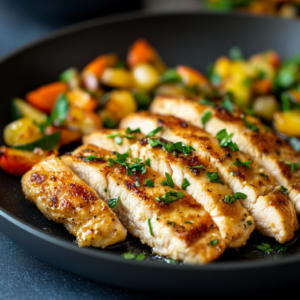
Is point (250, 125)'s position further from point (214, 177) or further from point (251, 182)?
point (214, 177)

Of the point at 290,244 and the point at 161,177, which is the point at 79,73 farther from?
the point at 290,244

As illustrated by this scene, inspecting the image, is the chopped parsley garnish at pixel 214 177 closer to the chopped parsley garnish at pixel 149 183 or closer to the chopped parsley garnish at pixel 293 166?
the chopped parsley garnish at pixel 149 183

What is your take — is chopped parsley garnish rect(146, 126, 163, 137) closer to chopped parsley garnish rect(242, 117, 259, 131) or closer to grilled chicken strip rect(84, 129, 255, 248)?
grilled chicken strip rect(84, 129, 255, 248)

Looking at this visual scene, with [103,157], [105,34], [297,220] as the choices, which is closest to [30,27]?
[105,34]

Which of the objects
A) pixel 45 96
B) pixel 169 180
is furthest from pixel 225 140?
pixel 45 96

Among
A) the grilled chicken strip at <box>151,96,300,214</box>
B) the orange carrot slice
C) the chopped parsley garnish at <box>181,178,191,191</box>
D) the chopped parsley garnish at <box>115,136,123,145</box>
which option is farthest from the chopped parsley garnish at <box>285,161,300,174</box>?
the orange carrot slice

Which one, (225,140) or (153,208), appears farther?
(225,140)

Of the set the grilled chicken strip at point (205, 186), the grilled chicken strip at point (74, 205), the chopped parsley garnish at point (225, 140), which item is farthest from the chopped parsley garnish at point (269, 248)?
the grilled chicken strip at point (74, 205)
